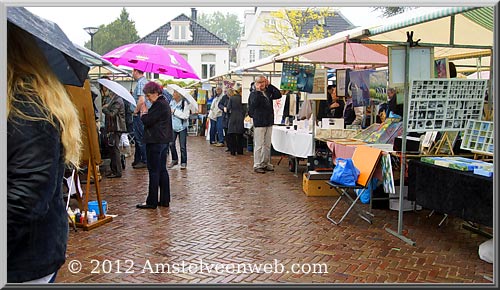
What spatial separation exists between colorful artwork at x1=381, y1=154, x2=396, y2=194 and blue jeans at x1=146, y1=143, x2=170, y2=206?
261 cm

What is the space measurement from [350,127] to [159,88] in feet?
12.7

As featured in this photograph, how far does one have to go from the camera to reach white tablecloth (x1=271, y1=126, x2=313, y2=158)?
8.52 m

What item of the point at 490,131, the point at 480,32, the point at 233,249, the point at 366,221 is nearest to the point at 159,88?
the point at 233,249

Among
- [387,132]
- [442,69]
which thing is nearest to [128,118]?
[387,132]

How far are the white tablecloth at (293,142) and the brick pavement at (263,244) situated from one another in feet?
4.59

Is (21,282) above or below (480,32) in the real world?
below

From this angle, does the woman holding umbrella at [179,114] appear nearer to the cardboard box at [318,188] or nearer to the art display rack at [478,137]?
the cardboard box at [318,188]

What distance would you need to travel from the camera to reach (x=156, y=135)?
608 cm

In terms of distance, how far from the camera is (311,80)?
8500 mm

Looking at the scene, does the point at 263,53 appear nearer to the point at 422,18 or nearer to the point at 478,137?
the point at 478,137

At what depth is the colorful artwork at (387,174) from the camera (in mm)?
5418

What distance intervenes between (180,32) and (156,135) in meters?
21.2

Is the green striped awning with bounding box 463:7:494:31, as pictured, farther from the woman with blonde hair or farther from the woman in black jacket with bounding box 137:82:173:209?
the woman with blonde hair

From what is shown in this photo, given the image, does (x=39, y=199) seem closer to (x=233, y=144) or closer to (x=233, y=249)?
(x=233, y=249)
